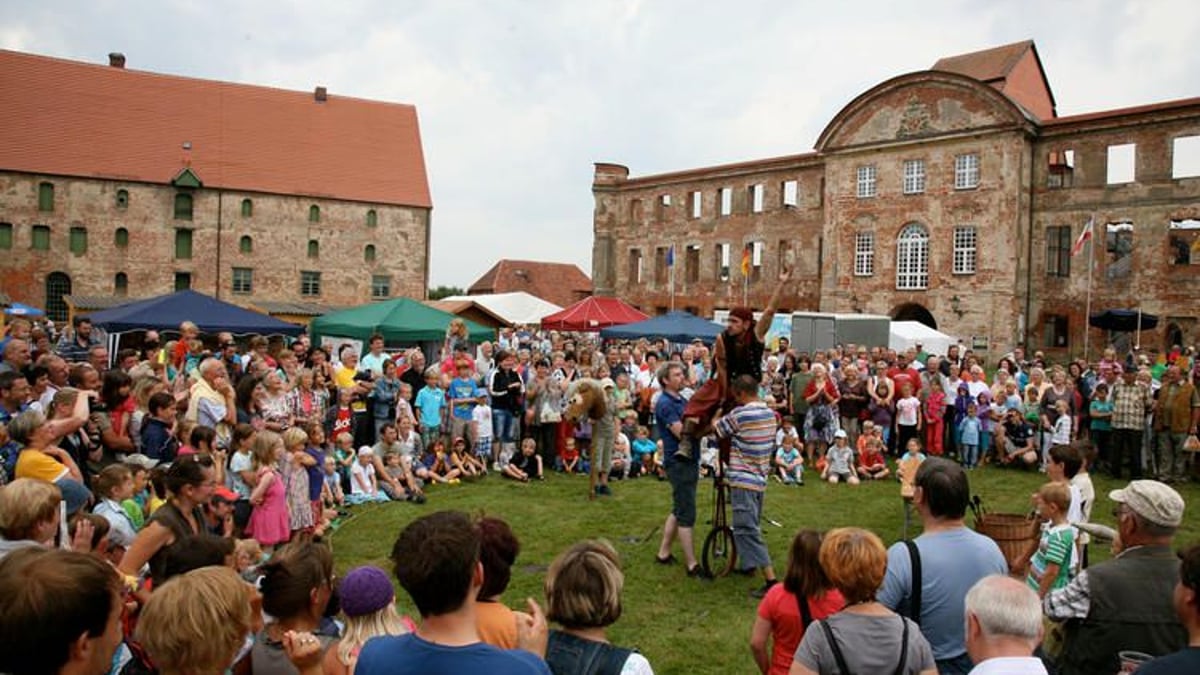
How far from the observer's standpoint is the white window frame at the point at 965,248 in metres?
33.9

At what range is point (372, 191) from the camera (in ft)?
161

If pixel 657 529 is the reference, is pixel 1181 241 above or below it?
above

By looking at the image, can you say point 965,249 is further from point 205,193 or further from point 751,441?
point 205,193

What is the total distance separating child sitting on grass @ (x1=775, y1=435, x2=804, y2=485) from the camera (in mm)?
13148

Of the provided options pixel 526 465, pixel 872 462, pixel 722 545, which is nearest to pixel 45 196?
pixel 526 465

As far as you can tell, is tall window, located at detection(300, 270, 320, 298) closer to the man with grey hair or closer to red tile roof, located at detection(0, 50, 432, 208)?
red tile roof, located at detection(0, 50, 432, 208)

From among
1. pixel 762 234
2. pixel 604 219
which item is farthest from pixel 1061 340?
pixel 604 219

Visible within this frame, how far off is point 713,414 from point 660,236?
40920 mm

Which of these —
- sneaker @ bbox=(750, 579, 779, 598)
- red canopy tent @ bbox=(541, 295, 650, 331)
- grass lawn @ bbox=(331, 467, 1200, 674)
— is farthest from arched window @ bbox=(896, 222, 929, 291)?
sneaker @ bbox=(750, 579, 779, 598)

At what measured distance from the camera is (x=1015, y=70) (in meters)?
42.3

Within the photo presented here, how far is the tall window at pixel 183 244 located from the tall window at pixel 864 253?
36.5 metres

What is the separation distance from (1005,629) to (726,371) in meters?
4.85

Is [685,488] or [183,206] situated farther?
[183,206]

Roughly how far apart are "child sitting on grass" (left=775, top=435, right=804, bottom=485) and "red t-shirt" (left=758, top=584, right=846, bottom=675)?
30.6ft
